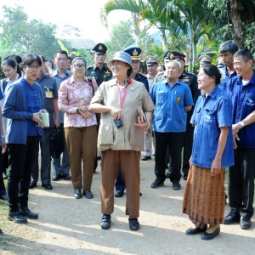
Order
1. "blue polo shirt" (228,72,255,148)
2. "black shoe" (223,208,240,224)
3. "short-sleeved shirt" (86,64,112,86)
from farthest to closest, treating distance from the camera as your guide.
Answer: "short-sleeved shirt" (86,64,112,86), "black shoe" (223,208,240,224), "blue polo shirt" (228,72,255,148)

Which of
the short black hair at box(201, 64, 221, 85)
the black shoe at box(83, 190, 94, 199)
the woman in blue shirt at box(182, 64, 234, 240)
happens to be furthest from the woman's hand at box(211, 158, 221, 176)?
the black shoe at box(83, 190, 94, 199)

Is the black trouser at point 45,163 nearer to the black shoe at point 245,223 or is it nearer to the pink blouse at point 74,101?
the pink blouse at point 74,101

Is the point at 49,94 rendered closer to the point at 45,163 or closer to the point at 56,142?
the point at 56,142

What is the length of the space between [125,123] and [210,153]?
3.31 ft

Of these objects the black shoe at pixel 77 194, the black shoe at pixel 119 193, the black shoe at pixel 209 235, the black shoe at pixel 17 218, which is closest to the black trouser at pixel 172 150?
the black shoe at pixel 119 193

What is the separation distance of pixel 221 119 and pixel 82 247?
1.97 metres

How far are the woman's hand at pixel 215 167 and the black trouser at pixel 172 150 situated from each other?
2.07 meters

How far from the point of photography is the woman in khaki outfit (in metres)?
4.47

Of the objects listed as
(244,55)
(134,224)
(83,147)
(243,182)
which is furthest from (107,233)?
(244,55)

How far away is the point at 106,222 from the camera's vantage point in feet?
15.3

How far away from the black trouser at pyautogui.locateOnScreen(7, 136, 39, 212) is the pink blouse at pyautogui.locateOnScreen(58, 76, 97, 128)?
3.28ft

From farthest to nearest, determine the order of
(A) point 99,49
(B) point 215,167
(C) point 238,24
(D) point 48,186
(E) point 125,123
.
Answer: (C) point 238,24, (A) point 99,49, (D) point 48,186, (E) point 125,123, (B) point 215,167

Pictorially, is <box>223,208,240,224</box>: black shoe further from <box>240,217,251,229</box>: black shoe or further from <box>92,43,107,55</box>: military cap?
<box>92,43,107,55</box>: military cap

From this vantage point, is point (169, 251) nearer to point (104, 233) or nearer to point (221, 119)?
point (104, 233)
